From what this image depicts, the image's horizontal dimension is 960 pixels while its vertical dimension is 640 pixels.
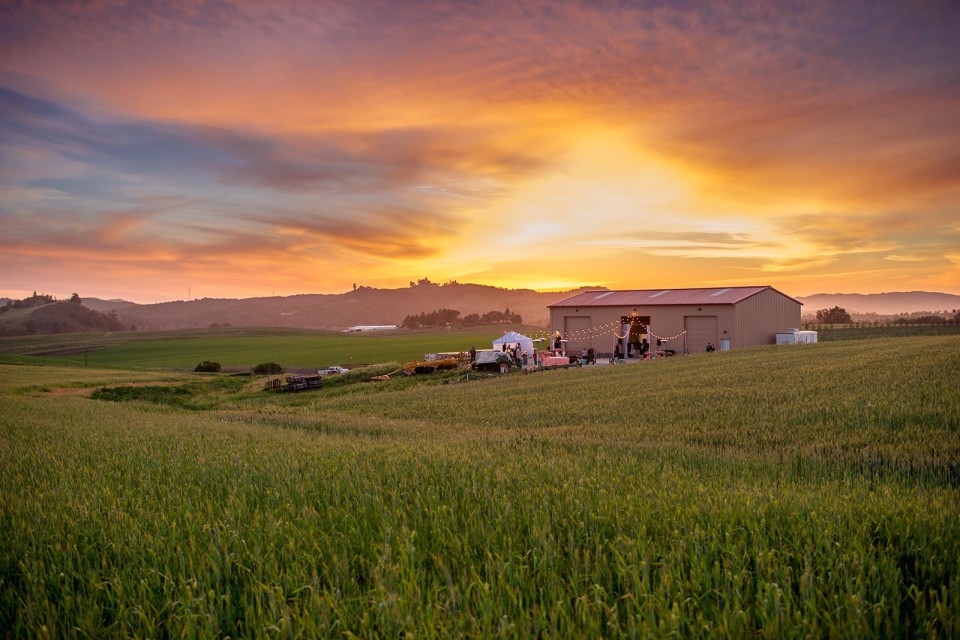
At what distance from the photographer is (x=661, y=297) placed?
49.7 m

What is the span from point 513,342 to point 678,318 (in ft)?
45.9

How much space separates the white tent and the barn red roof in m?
4.41

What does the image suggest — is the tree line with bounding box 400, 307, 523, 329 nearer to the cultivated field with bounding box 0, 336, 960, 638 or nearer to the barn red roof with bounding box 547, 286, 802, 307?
the barn red roof with bounding box 547, 286, 802, 307

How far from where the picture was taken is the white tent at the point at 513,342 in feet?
162

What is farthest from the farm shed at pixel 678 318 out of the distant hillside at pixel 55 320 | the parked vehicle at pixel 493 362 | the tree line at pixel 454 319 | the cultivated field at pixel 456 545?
the distant hillside at pixel 55 320

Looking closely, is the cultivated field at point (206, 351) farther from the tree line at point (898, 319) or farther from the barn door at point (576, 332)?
the tree line at point (898, 319)

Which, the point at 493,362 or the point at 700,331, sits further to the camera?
the point at 700,331

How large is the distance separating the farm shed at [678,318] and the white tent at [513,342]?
120 inches

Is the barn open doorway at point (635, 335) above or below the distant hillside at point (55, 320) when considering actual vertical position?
below

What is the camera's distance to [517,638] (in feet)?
8.77

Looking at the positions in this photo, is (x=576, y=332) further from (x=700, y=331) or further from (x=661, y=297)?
(x=700, y=331)

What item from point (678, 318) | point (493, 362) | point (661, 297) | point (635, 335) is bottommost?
point (493, 362)

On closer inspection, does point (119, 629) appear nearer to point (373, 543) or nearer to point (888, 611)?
point (373, 543)

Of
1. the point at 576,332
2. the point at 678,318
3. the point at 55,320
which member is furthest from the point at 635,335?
the point at 55,320
